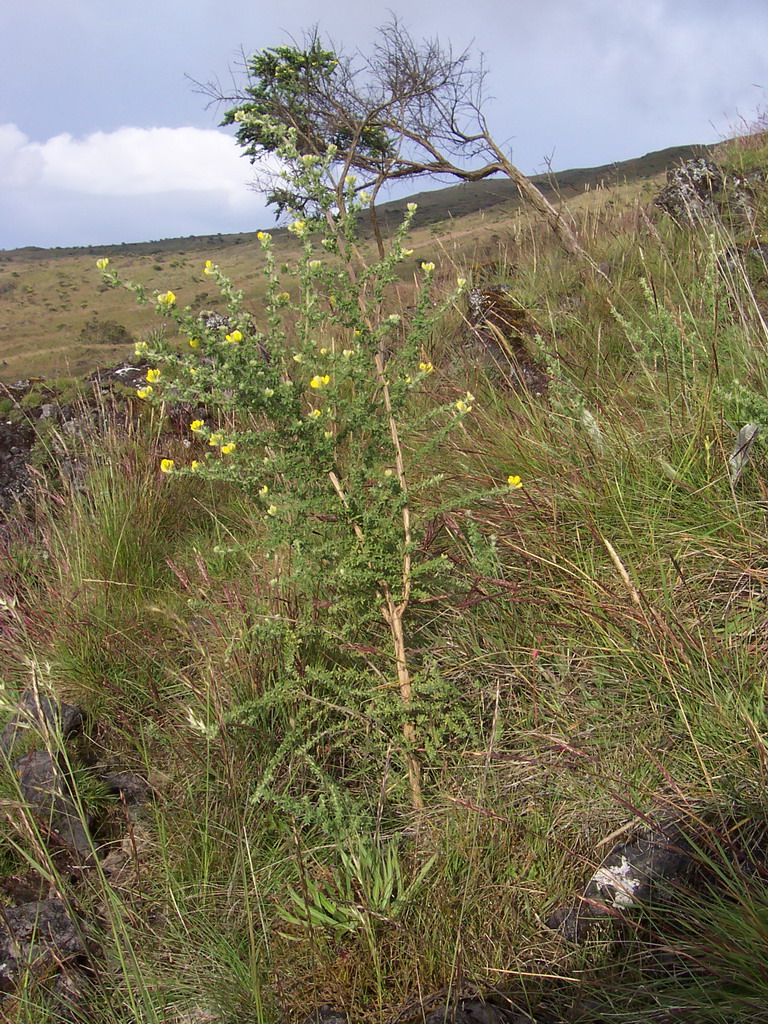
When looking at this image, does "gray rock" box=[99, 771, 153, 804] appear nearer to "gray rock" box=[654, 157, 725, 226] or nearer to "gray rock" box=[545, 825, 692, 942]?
"gray rock" box=[545, 825, 692, 942]

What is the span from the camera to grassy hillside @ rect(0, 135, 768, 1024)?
3.97ft

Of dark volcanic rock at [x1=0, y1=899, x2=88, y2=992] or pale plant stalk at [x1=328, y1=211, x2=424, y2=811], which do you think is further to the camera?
pale plant stalk at [x1=328, y1=211, x2=424, y2=811]

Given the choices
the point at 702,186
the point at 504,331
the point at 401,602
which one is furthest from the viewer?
the point at 702,186

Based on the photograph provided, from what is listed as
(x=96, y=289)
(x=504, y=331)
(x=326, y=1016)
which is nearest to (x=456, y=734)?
(x=326, y=1016)

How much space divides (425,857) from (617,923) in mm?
421

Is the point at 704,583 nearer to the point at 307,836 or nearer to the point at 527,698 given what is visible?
the point at 527,698

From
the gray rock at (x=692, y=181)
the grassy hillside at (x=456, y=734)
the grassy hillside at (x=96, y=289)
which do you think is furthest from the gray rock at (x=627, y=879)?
the grassy hillside at (x=96, y=289)

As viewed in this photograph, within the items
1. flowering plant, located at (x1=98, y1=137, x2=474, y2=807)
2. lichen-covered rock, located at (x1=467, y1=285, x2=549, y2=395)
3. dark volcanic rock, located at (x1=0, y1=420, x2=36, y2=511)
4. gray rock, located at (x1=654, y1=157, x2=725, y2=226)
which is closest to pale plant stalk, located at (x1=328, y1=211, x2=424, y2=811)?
flowering plant, located at (x1=98, y1=137, x2=474, y2=807)

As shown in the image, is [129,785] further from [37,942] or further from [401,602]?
[401,602]

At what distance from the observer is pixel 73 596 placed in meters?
2.56

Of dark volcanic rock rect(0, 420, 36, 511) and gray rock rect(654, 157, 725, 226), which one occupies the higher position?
gray rock rect(654, 157, 725, 226)

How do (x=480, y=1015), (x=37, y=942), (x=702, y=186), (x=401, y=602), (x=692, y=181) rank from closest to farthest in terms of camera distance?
(x=480, y=1015) → (x=37, y=942) → (x=401, y=602) → (x=692, y=181) → (x=702, y=186)

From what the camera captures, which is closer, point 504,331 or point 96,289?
point 504,331

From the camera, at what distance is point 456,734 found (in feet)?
5.74
